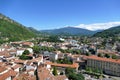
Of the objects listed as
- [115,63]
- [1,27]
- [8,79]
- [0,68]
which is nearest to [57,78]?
[8,79]

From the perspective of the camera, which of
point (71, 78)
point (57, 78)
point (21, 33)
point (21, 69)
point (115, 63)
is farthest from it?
point (21, 33)

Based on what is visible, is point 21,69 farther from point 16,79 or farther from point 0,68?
point 16,79

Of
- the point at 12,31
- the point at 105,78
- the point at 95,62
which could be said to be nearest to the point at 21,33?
the point at 12,31

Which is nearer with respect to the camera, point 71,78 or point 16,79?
point 16,79

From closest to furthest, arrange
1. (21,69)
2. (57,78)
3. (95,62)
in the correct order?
(57,78) → (21,69) → (95,62)

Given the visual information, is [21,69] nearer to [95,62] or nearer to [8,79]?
[8,79]

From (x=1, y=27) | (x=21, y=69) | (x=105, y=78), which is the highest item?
(x=1, y=27)

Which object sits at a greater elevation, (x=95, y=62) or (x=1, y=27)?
(x=1, y=27)
